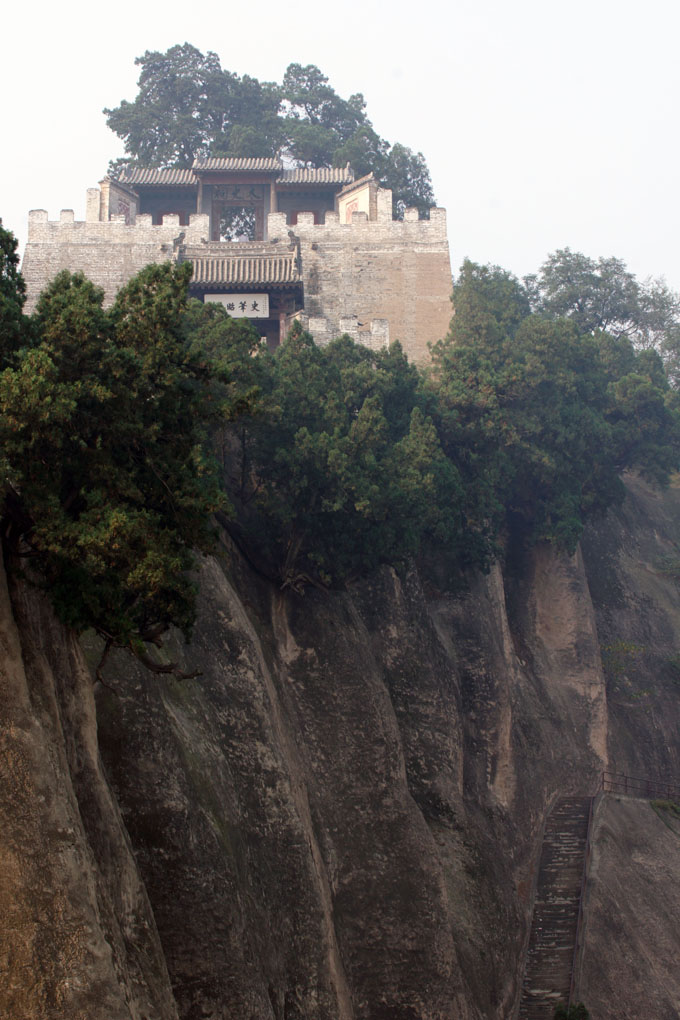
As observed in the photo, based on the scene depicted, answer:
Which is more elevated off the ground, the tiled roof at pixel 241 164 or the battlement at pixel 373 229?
the tiled roof at pixel 241 164

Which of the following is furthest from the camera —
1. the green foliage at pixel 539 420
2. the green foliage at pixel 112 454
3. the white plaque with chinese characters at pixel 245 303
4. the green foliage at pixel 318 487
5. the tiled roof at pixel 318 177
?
the tiled roof at pixel 318 177

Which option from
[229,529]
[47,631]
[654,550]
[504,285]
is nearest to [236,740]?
[229,529]

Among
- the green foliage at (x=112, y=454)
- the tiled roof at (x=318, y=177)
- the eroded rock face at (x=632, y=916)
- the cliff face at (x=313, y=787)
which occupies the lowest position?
the eroded rock face at (x=632, y=916)

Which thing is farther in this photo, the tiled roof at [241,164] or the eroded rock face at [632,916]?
the tiled roof at [241,164]

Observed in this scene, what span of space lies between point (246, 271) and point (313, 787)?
23887 mm

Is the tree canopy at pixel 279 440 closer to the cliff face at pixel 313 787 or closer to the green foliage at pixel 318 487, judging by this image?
the green foliage at pixel 318 487

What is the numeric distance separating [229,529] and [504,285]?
2615cm

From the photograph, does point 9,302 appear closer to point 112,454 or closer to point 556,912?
point 112,454

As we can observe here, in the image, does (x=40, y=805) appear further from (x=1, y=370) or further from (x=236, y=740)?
(x=236, y=740)

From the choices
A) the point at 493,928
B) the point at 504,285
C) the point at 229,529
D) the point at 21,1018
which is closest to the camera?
the point at 21,1018

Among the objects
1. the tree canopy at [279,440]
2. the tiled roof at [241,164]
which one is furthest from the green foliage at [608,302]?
the tiled roof at [241,164]

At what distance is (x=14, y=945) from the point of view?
42.4 feet

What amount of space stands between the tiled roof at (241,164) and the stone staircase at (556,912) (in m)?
31.8

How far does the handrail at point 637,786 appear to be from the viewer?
36875mm
